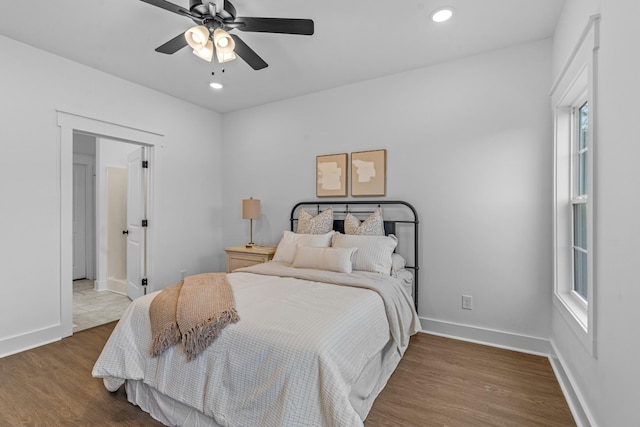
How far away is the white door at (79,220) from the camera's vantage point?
548cm

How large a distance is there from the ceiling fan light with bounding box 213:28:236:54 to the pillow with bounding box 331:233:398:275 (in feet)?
6.26

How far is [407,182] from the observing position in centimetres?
324

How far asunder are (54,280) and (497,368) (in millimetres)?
4087

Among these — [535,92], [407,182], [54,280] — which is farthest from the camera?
[407,182]

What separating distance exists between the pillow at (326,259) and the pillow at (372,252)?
85 mm

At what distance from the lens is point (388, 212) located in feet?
11.0

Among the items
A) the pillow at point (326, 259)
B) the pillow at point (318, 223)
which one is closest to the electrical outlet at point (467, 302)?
the pillow at point (326, 259)

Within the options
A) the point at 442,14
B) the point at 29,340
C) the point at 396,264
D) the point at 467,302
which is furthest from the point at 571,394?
the point at 29,340

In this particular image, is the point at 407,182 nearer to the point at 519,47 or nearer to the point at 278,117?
the point at 519,47

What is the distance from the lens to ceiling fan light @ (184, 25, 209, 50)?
6.36 feet

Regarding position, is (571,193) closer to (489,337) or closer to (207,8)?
(489,337)

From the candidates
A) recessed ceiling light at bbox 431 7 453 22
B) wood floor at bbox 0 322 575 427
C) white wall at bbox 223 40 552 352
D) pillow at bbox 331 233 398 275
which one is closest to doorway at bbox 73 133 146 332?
wood floor at bbox 0 322 575 427

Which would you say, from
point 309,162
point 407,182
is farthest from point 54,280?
point 407,182

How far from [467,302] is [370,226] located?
1.19 m
